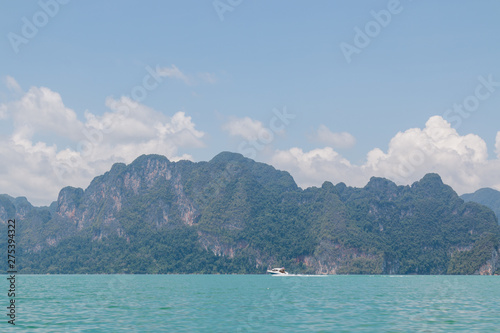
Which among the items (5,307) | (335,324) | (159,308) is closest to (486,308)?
(335,324)

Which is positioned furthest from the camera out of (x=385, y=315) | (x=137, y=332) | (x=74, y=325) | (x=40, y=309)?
(x=40, y=309)

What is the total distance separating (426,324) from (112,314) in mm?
30602

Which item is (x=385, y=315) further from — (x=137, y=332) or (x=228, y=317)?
(x=137, y=332)

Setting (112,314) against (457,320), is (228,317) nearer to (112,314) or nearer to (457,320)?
(112,314)

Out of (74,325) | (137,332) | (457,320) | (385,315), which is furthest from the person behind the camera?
(385,315)

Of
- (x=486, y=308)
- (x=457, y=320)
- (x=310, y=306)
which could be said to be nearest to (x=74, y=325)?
(x=310, y=306)

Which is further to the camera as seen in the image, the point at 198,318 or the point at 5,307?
the point at 5,307

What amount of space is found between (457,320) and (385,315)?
6.92 metres

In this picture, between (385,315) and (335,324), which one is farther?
(385,315)

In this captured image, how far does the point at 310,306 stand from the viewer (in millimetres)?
64875

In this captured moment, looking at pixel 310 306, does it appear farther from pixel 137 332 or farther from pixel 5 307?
pixel 5 307

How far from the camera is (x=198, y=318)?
5225cm

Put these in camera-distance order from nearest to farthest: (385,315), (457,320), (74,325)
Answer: (74,325) < (457,320) < (385,315)

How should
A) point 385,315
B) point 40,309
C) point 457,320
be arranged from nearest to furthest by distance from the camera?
point 457,320, point 385,315, point 40,309
